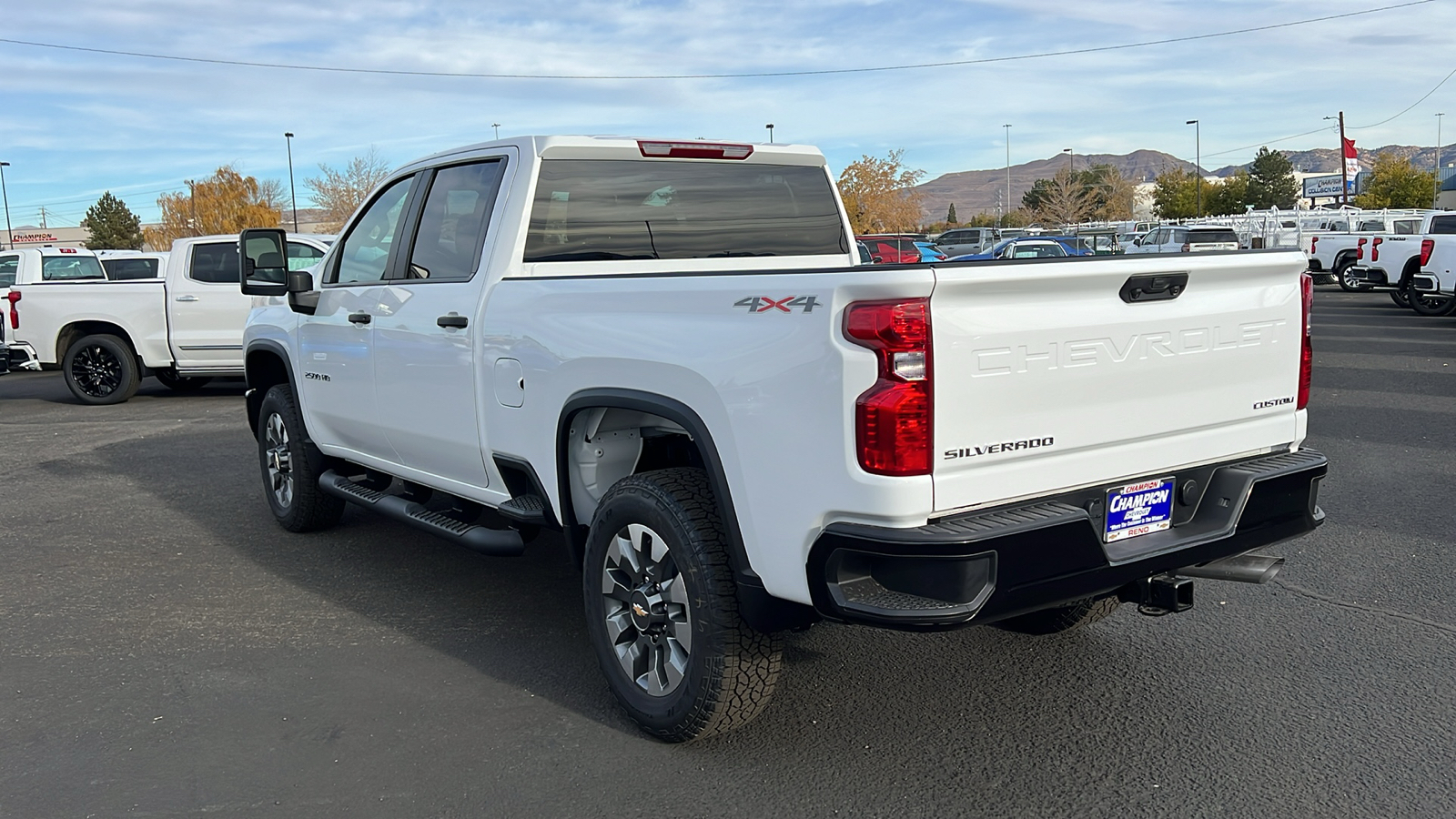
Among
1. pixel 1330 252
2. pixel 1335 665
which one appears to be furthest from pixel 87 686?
pixel 1330 252

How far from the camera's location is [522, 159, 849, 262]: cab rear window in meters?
4.95

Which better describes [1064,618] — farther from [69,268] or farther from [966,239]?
[966,239]

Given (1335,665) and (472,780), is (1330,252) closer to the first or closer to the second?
(1335,665)

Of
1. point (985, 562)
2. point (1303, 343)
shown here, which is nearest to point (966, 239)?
point (1303, 343)

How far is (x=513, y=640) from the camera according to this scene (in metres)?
4.96

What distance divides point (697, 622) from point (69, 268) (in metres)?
16.5

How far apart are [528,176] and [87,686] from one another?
263cm

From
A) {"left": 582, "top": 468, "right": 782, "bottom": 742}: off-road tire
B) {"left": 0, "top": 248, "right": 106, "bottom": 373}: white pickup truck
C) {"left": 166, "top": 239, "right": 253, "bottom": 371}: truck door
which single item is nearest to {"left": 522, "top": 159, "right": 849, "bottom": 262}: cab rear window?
{"left": 582, "top": 468, "right": 782, "bottom": 742}: off-road tire

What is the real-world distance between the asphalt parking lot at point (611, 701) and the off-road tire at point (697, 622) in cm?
14

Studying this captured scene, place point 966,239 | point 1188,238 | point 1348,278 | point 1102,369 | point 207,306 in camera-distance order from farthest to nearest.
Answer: point 966,239
point 1188,238
point 1348,278
point 207,306
point 1102,369

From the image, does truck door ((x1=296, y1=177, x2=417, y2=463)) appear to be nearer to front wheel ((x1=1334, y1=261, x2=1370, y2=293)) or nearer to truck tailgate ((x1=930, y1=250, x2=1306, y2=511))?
truck tailgate ((x1=930, y1=250, x2=1306, y2=511))

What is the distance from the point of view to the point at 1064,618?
4.79 meters

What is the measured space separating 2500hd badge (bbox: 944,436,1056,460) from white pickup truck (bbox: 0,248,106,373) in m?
14.1

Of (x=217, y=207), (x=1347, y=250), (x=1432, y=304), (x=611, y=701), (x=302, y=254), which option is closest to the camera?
(x=611, y=701)
